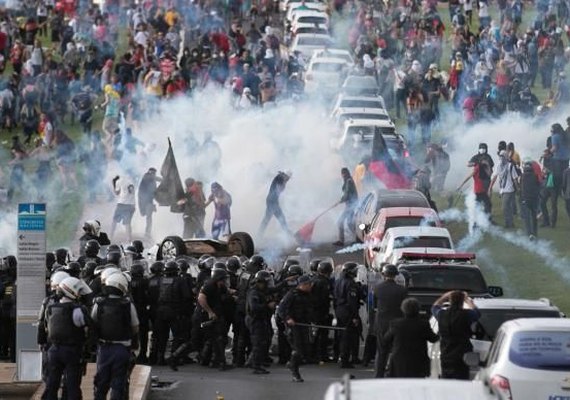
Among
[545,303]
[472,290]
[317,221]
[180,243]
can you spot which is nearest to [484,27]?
[317,221]

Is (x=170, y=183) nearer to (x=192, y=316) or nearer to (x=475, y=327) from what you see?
(x=192, y=316)

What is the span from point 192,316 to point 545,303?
5.72 metres

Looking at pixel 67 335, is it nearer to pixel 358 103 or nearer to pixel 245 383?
pixel 245 383

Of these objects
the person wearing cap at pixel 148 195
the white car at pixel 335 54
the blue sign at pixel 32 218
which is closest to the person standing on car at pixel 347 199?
the person wearing cap at pixel 148 195

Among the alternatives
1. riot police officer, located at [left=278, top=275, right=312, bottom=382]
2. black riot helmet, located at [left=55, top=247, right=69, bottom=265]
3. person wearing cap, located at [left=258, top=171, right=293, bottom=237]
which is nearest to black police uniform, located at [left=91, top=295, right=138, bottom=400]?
riot police officer, located at [left=278, top=275, right=312, bottom=382]

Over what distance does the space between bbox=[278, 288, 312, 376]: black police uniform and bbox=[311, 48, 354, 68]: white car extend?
30.0 meters

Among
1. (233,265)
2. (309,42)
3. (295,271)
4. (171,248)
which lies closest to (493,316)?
(295,271)

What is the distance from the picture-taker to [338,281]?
2495 cm

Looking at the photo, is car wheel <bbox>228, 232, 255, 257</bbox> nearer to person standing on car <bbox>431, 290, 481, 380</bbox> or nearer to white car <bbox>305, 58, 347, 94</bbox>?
person standing on car <bbox>431, 290, 481, 380</bbox>

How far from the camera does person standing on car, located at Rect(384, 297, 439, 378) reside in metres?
18.3

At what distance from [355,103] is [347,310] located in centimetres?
2366

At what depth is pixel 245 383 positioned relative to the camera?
902 inches

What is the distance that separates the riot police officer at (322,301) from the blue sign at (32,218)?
411 cm

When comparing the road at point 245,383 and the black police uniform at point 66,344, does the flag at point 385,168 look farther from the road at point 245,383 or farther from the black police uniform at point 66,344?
the black police uniform at point 66,344
